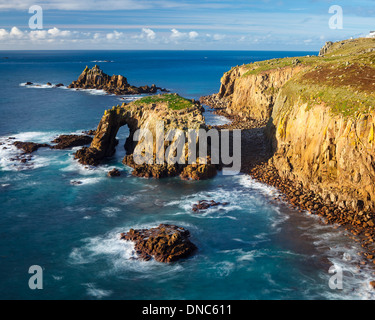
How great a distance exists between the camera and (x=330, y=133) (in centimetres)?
4669

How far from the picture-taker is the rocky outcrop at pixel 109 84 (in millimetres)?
145875

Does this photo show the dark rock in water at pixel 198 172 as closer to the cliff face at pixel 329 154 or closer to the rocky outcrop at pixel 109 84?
the cliff face at pixel 329 154

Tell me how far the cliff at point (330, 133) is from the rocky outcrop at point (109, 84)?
93.7 m

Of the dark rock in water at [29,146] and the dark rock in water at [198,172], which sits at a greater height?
the dark rock in water at [29,146]

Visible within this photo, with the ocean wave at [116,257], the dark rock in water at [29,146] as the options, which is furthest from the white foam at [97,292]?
the dark rock in water at [29,146]

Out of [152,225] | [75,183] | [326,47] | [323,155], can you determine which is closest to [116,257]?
[152,225]

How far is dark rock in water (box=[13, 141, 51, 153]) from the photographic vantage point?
67875 mm

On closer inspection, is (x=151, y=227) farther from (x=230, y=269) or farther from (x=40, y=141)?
(x=40, y=141)

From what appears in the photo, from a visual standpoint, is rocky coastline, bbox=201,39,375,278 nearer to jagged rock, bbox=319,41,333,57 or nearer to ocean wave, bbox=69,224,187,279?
ocean wave, bbox=69,224,187,279

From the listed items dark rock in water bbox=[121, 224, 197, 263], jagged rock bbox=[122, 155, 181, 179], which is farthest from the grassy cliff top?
dark rock in water bbox=[121, 224, 197, 263]

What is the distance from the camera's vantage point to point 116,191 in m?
51.0

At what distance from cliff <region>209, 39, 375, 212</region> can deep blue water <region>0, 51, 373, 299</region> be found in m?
5.85
